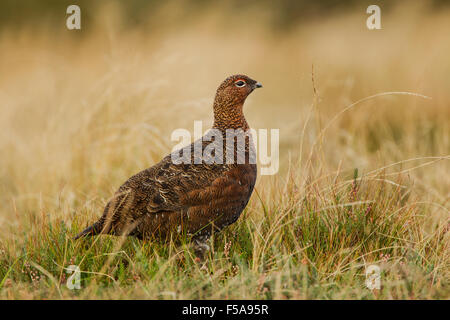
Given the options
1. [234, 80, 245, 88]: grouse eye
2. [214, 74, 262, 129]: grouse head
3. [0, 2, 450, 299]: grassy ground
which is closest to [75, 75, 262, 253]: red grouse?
[0, 2, 450, 299]: grassy ground

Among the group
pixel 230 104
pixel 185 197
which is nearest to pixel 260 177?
pixel 230 104

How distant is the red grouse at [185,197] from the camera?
3457 mm

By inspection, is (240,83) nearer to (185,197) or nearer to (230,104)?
→ (230,104)

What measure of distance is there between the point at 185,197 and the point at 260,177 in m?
1.51

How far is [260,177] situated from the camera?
191 inches

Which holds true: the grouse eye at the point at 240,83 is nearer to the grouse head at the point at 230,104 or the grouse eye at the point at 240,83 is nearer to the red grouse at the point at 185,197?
the grouse head at the point at 230,104

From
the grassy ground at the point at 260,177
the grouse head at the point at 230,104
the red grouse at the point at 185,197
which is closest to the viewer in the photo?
the grassy ground at the point at 260,177

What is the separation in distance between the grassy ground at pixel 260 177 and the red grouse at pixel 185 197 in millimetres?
149

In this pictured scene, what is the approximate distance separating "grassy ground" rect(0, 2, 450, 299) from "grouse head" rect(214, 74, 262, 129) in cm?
47

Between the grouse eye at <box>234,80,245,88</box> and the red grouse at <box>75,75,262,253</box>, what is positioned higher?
the grouse eye at <box>234,80,245,88</box>

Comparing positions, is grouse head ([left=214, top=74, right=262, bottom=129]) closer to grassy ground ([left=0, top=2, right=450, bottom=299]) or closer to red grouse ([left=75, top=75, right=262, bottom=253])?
red grouse ([left=75, top=75, right=262, bottom=253])

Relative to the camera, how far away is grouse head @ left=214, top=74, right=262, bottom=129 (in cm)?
386

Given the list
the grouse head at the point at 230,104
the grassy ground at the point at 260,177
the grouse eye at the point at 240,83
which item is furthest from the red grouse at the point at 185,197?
the grouse eye at the point at 240,83

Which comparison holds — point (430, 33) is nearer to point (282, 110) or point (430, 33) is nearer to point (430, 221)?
point (282, 110)
